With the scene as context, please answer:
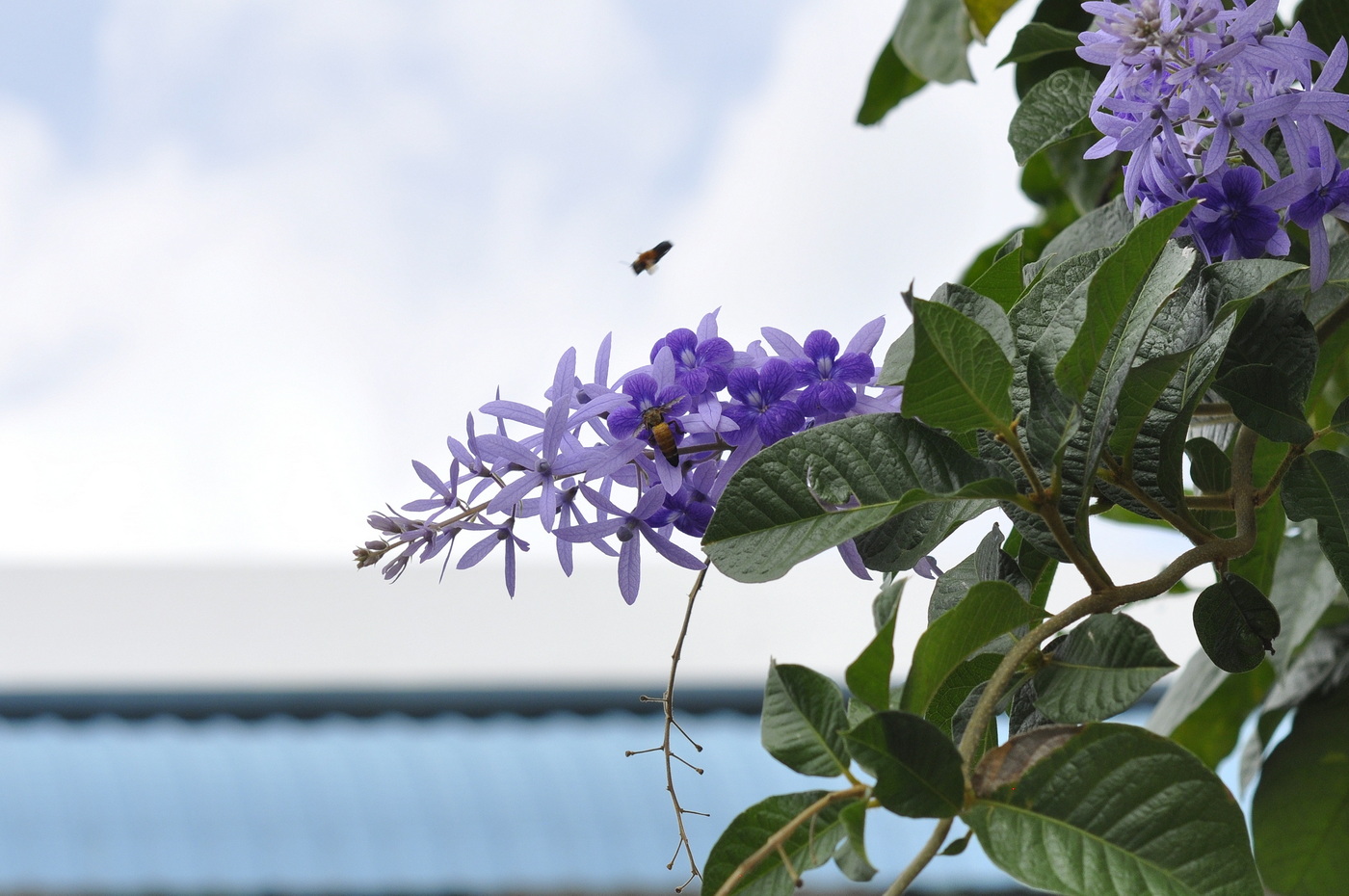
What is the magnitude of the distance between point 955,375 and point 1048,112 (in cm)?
31

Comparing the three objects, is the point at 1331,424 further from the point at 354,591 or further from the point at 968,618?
the point at 354,591

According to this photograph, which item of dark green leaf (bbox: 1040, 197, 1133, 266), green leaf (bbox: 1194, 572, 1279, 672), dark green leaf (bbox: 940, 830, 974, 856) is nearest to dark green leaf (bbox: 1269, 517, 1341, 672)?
dark green leaf (bbox: 1040, 197, 1133, 266)

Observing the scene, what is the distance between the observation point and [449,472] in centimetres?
51

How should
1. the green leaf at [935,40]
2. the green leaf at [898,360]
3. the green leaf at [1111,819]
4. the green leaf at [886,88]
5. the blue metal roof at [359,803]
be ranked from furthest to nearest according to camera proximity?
1. the blue metal roof at [359,803]
2. the green leaf at [886,88]
3. the green leaf at [935,40]
4. the green leaf at [898,360]
5. the green leaf at [1111,819]

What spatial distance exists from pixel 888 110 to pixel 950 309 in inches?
33.3

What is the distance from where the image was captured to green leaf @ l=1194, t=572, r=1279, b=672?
0.45 m

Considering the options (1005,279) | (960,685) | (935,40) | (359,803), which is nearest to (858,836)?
(960,685)

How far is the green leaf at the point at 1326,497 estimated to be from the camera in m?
0.44

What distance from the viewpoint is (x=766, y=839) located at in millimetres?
393

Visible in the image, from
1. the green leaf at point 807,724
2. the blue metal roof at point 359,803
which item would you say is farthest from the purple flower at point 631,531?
the blue metal roof at point 359,803

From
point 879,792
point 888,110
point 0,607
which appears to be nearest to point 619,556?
point 879,792

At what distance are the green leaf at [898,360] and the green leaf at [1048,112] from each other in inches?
8.4

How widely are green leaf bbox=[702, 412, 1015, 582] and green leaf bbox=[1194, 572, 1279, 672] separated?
0.12 metres

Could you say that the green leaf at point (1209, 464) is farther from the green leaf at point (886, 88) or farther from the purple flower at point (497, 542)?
the green leaf at point (886, 88)
